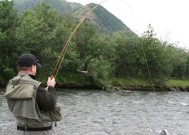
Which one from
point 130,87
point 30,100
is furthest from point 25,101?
point 130,87

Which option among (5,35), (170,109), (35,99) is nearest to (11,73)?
(5,35)

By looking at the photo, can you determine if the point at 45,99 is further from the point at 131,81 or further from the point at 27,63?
the point at 131,81

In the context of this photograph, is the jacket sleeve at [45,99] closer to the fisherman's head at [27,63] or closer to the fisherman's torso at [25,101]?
the fisherman's torso at [25,101]

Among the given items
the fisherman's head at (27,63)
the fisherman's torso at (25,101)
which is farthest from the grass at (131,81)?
the fisherman's torso at (25,101)

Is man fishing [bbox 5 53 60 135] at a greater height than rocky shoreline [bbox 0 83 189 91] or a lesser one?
greater

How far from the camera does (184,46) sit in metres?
72.6

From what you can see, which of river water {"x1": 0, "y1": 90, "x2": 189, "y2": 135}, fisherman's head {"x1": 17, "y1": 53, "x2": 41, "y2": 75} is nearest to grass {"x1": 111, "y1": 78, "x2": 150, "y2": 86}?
river water {"x1": 0, "y1": 90, "x2": 189, "y2": 135}

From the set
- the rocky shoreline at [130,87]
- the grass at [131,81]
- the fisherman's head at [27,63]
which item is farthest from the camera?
the grass at [131,81]

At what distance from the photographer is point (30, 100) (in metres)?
4.91

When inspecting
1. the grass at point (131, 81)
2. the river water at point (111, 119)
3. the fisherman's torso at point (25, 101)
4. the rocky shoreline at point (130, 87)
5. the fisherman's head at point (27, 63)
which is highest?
the fisherman's head at point (27, 63)

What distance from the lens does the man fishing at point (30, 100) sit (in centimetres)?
492

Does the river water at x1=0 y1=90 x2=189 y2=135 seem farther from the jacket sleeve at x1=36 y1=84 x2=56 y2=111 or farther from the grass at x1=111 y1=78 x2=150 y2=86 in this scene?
the grass at x1=111 y1=78 x2=150 y2=86

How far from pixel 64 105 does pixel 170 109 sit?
8637 millimetres

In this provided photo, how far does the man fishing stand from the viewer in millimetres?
4918
